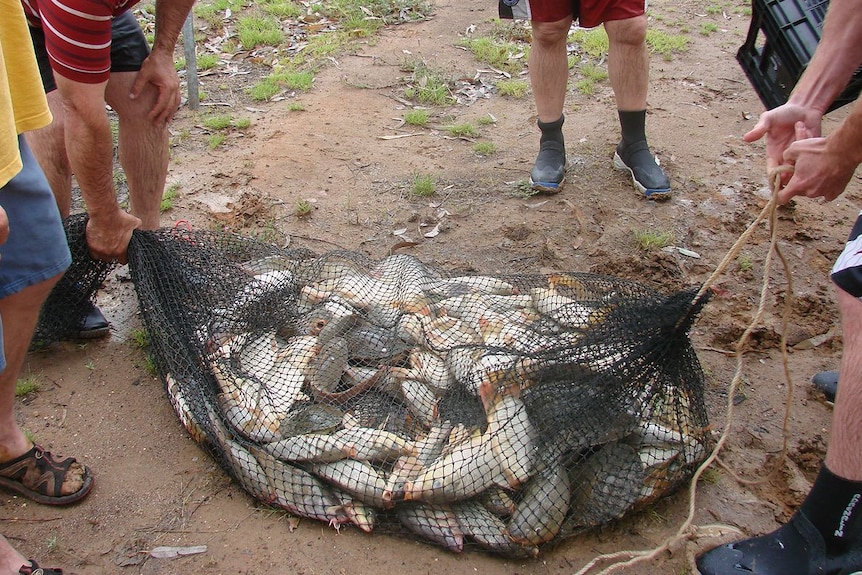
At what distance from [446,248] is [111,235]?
6.00 ft

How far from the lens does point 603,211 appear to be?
4293mm

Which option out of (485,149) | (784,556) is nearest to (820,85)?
(784,556)

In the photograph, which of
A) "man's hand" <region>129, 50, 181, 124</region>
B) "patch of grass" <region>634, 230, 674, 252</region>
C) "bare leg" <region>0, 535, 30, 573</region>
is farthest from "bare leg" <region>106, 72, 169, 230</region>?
"patch of grass" <region>634, 230, 674, 252</region>

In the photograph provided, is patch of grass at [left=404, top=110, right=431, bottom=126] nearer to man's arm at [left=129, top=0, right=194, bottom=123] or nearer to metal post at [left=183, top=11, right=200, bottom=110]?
metal post at [left=183, top=11, right=200, bottom=110]

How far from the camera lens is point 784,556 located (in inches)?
85.7

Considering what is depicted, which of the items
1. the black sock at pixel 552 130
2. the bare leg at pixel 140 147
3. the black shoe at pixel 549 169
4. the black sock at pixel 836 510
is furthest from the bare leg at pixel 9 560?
the black sock at pixel 552 130

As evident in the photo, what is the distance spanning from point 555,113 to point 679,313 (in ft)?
8.39

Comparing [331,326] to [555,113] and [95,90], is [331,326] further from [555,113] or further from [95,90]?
[555,113]

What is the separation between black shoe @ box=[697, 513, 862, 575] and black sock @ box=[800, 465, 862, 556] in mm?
24

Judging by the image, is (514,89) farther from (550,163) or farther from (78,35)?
(78,35)

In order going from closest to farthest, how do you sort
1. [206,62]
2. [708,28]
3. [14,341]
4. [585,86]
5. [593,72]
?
[14,341], [585,86], [593,72], [206,62], [708,28]

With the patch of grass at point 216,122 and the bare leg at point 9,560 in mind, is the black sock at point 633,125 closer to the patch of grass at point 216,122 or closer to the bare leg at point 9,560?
the patch of grass at point 216,122

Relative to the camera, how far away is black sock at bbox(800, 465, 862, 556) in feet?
6.75

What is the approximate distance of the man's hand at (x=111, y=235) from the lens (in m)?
2.95
